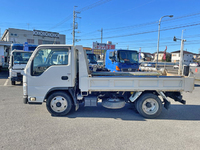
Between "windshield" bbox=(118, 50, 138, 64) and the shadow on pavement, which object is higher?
"windshield" bbox=(118, 50, 138, 64)

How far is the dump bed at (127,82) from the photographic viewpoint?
15.2 feet

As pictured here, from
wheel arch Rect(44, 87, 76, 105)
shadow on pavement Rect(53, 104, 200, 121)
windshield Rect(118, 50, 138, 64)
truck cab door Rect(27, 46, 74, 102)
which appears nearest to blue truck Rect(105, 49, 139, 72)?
windshield Rect(118, 50, 138, 64)

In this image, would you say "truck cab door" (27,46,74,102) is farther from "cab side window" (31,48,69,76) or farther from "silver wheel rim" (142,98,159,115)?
Answer: "silver wheel rim" (142,98,159,115)

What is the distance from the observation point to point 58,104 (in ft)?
15.6

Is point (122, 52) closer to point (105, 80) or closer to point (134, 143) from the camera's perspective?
point (105, 80)

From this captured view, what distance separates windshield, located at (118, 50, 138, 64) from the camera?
1127cm

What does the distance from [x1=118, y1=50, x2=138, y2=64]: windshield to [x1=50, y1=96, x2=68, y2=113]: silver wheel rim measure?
7.26m

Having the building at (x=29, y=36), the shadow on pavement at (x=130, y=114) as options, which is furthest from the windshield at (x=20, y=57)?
the building at (x=29, y=36)

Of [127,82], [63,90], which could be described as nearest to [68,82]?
[63,90]

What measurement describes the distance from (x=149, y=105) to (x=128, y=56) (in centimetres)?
703

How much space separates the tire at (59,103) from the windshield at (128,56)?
7225mm

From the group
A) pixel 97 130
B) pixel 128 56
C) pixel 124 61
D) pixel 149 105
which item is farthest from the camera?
pixel 128 56

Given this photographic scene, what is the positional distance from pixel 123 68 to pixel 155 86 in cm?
650

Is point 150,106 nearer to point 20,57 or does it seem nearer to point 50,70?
point 50,70
